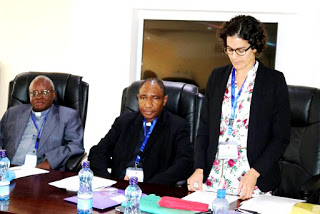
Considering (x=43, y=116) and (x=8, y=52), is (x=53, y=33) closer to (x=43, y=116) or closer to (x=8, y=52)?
(x=8, y=52)

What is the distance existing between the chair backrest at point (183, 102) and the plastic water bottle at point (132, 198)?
1.44m

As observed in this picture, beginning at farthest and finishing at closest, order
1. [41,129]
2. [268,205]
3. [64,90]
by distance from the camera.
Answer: [64,90] → [41,129] → [268,205]

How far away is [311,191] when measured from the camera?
2.75m

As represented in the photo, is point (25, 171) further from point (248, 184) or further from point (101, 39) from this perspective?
point (101, 39)

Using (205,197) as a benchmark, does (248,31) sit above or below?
above

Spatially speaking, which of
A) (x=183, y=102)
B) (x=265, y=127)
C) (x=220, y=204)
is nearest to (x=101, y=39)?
(x=183, y=102)

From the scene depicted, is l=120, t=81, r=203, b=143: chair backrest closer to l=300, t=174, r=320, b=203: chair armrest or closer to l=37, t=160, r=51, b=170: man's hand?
l=37, t=160, r=51, b=170: man's hand

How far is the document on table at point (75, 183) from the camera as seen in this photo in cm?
249

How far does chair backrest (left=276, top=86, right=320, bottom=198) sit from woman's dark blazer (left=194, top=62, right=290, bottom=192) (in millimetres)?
532

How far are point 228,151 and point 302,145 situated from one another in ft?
2.63

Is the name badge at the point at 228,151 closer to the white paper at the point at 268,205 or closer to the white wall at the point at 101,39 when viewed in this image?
the white paper at the point at 268,205

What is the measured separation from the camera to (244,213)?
2.14 m

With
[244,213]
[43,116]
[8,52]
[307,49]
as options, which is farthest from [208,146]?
[8,52]

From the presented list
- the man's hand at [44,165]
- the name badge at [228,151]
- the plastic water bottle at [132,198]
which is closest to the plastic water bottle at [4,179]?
the plastic water bottle at [132,198]
